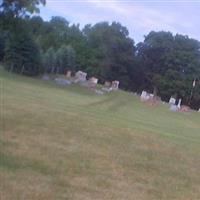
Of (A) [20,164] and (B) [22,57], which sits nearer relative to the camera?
(A) [20,164]

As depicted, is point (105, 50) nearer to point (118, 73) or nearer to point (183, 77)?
A: point (118, 73)

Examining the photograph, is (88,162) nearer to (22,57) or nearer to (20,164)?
(20,164)

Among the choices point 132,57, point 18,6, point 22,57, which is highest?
point 132,57

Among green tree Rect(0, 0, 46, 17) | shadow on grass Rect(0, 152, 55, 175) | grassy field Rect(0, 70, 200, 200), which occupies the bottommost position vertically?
shadow on grass Rect(0, 152, 55, 175)

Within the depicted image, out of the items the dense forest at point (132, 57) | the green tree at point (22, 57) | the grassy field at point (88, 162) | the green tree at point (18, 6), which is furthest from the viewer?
the dense forest at point (132, 57)

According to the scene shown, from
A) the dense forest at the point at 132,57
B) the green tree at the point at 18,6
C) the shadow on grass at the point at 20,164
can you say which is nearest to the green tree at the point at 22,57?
the dense forest at the point at 132,57

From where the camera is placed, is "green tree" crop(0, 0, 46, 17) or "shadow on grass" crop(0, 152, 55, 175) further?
"green tree" crop(0, 0, 46, 17)

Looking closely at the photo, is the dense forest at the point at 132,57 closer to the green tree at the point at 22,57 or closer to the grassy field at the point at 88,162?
the green tree at the point at 22,57

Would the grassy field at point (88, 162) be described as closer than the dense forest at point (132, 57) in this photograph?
Yes

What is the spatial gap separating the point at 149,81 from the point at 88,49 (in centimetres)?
1179

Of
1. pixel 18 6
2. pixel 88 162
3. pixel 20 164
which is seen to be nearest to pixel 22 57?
pixel 18 6

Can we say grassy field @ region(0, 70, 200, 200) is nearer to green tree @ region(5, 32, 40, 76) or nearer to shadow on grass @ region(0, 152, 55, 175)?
shadow on grass @ region(0, 152, 55, 175)

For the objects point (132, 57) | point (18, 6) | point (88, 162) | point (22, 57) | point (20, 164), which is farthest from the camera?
point (132, 57)

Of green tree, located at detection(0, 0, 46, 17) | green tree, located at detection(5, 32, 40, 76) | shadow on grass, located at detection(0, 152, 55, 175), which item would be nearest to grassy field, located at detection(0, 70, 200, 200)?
shadow on grass, located at detection(0, 152, 55, 175)
